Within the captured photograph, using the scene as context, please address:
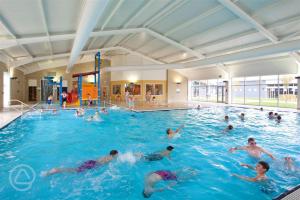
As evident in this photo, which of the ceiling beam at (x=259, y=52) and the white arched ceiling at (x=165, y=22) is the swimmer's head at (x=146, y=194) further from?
the ceiling beam at (x=259, y=52)

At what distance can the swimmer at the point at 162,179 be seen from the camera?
3.13 m

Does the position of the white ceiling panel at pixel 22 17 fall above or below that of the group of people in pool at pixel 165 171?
above

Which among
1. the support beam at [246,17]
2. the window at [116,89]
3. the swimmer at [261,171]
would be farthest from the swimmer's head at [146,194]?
the window at [116,89]

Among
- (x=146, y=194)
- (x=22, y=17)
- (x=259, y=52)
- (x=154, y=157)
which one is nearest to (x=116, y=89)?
(x=259, y=52)

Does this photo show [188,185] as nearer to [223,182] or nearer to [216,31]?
[223,182]

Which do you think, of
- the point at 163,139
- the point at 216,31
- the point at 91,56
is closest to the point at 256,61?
the point at 216,31

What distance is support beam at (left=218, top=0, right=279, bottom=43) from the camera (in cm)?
806

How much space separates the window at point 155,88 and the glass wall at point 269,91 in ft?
23.9

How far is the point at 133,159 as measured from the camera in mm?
4562

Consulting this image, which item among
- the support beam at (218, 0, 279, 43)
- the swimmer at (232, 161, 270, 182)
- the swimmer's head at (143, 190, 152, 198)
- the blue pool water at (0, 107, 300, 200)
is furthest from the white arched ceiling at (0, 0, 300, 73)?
the swimmer at (232, 161, 270, 182)

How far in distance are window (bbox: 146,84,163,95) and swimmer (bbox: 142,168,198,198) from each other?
1732cm

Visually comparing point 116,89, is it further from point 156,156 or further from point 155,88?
point 156,156

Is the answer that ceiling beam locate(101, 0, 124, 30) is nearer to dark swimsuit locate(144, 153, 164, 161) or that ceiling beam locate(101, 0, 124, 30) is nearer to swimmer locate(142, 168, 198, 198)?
dark swimsuit locate(144, 153, 164, 161)

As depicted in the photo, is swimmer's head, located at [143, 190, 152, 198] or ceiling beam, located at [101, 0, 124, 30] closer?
swimmer's head, located at [143, 190, 152, 198]
